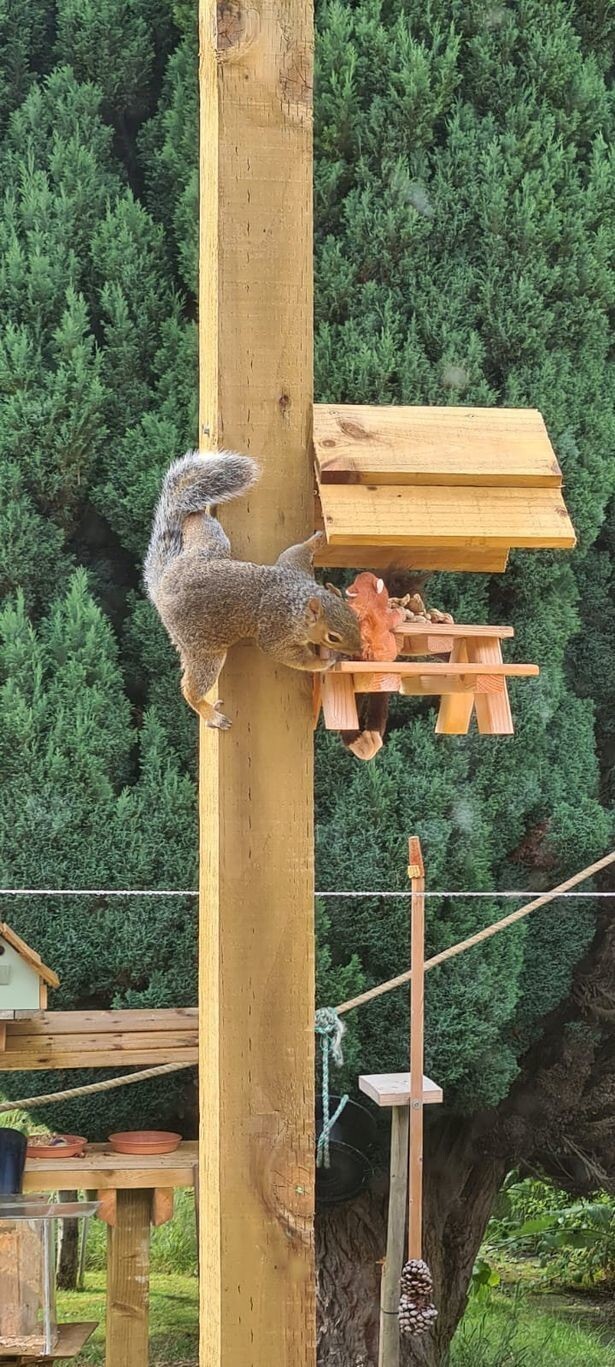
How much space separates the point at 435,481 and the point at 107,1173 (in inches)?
74.5

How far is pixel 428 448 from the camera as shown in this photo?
1.31 meters

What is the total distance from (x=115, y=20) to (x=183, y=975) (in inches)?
82.9

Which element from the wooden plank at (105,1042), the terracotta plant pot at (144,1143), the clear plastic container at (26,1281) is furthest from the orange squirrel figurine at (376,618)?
the terracotta plant pot at (144,1143)

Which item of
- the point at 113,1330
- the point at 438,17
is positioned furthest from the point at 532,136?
the point at 113,1330

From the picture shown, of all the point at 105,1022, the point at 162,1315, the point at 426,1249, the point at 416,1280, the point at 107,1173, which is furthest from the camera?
the point at 162,1315

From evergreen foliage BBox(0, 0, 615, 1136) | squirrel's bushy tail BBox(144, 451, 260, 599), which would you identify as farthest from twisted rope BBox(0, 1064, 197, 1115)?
squirrel's bushy tail BBox(144, 451, 260, 599)

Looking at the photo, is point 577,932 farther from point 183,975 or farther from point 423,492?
point 423,492

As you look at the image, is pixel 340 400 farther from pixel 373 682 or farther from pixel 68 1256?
pixel 68 1256

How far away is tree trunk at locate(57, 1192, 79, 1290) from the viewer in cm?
454

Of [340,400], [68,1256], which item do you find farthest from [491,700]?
[68,1256]

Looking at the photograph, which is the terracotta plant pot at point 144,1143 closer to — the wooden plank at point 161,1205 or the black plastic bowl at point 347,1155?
the wooden plank at point 161,1205

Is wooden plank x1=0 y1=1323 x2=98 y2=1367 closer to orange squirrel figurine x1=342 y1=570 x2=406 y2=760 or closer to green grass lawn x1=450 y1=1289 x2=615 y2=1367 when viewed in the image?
green grass lawn x1=450 y1=1289 x2=615 y2=1367

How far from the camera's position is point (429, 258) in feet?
10.8

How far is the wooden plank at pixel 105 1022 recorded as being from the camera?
2.83 meters
